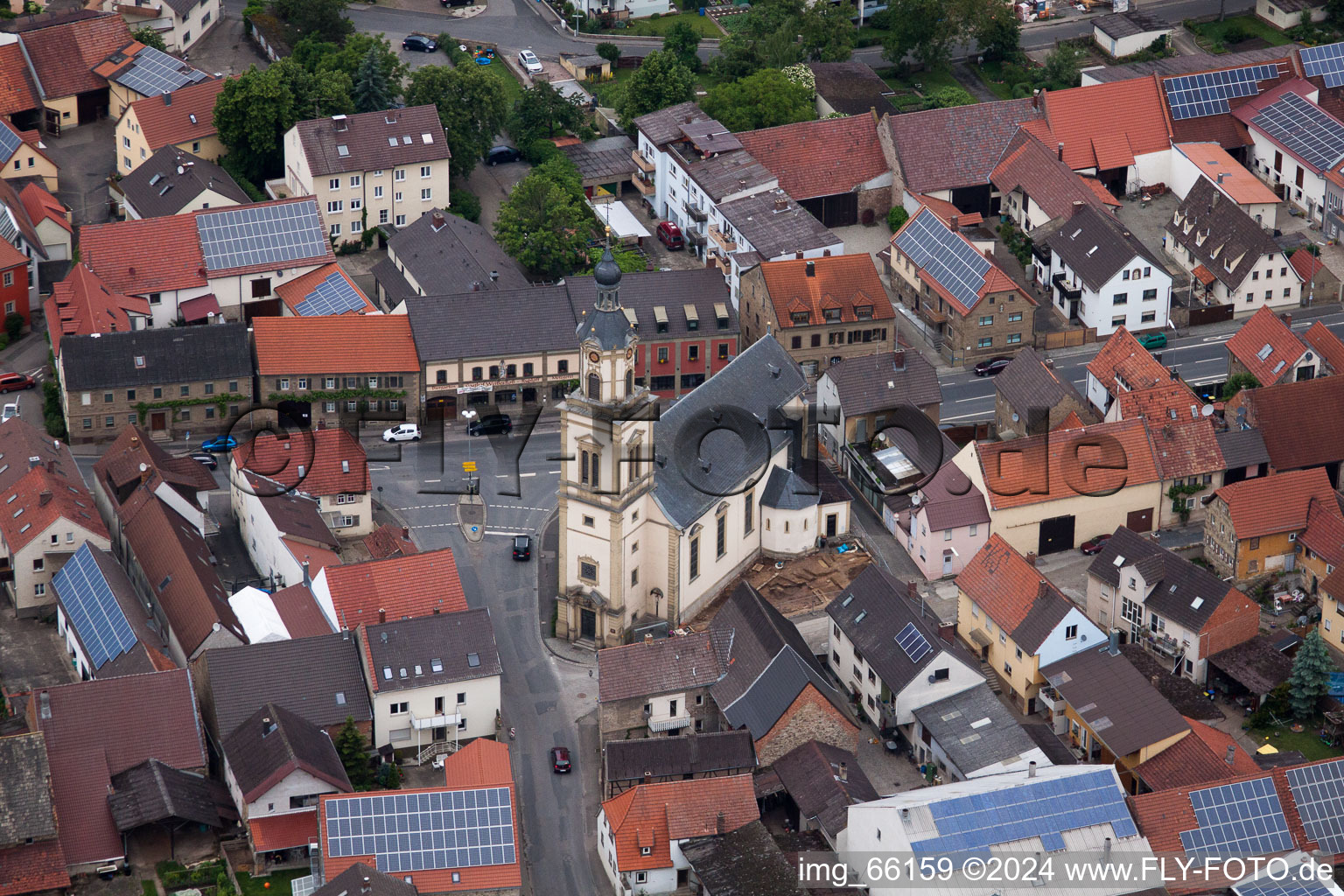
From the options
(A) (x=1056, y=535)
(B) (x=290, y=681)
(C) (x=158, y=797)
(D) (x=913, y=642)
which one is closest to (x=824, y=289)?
(A) (x=1056, y=535)

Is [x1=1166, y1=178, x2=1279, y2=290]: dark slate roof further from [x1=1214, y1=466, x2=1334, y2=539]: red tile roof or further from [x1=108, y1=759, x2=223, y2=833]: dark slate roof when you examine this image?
[x1=108, y1=759, x2=223, y2=833]: dark slate roof

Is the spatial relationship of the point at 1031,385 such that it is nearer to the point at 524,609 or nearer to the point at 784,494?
the point at 784,494

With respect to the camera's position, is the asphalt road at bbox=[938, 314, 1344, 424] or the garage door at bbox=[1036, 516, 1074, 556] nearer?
the garage door at bbox=[1036, 516, 1074, 556]

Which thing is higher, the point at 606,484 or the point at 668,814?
the point at 606,484

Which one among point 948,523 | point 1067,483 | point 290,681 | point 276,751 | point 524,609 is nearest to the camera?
point 276,751

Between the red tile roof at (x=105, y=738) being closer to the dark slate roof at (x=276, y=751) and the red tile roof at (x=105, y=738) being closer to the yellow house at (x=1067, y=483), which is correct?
the dark slate roof at (x=276, y=751)

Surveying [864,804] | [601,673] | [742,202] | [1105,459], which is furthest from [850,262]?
[864,804]

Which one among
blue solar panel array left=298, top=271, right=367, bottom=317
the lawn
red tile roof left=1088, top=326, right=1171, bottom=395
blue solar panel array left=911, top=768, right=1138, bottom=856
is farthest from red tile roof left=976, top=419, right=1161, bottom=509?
the lawn

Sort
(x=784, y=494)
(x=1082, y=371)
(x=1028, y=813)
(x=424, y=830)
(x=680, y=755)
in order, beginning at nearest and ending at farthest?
(x=1028, y=813), (x=424, y=830), (x=680, y=755), (x=784, y=494), (x=1082, y=371)
